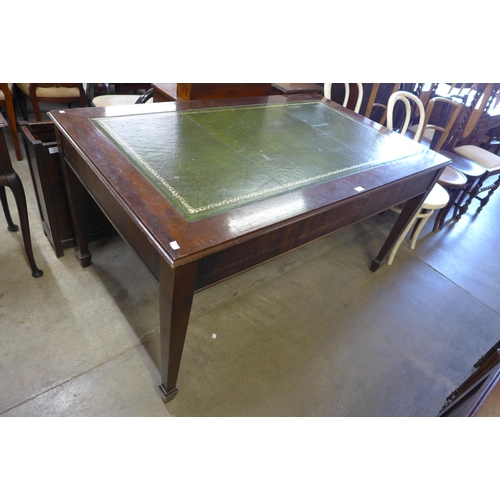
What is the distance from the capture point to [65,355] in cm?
142

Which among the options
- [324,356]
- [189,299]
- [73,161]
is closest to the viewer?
[189,299]

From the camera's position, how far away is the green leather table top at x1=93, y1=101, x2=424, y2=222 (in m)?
1.10

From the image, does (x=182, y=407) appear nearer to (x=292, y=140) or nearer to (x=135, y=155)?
(x=135, y=155)

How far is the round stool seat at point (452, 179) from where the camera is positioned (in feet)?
7.54

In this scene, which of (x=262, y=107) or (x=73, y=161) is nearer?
(x=73, y=161)

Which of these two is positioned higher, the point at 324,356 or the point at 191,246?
the point at 191,246

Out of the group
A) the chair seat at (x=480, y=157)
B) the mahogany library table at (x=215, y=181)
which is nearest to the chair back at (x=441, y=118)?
the chair seat at (x=480, y=157)

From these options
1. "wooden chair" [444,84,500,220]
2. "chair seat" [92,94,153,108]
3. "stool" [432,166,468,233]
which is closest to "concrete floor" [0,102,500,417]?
"stool" [432,166,468,233]

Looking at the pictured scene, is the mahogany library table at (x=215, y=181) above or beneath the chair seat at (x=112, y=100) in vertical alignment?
above

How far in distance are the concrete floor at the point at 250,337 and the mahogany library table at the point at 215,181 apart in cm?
19

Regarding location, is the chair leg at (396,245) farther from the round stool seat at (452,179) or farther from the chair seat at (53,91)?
the chair seat at (53,91)

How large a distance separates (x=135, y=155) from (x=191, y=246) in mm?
489

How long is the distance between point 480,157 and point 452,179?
0.71 metres

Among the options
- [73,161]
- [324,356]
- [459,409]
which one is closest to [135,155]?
[73,161]
